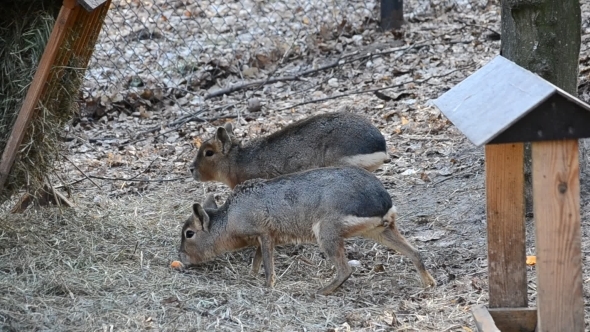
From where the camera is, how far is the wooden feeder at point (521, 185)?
3.79 m

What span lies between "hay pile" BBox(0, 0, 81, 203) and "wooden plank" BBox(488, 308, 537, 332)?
133 inches

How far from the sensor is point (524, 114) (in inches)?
147

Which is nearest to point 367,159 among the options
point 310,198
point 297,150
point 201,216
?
point 297,150

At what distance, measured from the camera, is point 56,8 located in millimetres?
6438

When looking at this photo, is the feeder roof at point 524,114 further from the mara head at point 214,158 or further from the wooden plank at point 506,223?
the mara head at point 214,158

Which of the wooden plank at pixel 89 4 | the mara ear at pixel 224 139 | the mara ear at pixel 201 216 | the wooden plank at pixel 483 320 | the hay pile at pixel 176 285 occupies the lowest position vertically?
the hay pile at pixel 176 285

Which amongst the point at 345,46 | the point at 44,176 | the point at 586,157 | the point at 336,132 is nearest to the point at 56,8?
the point at 44,176

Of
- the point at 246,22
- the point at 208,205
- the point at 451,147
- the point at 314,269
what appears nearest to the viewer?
the point at 314,269

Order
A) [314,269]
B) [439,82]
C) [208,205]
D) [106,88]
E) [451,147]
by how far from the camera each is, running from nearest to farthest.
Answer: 1. [314,269]
2. [208,205]
3. [451,147]
4. [439,82]
5. [106,88]

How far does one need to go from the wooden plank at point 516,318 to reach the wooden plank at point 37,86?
329cm

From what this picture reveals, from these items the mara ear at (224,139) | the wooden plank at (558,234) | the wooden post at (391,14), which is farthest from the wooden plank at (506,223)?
the wooden post at (391,14)

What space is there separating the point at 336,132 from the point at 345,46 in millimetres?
4110

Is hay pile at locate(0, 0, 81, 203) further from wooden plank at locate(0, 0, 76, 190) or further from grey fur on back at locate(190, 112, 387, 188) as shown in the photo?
grey fur on back at locate(190, 112, 387, 188)

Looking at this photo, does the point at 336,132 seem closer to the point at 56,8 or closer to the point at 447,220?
the point at 447,220
